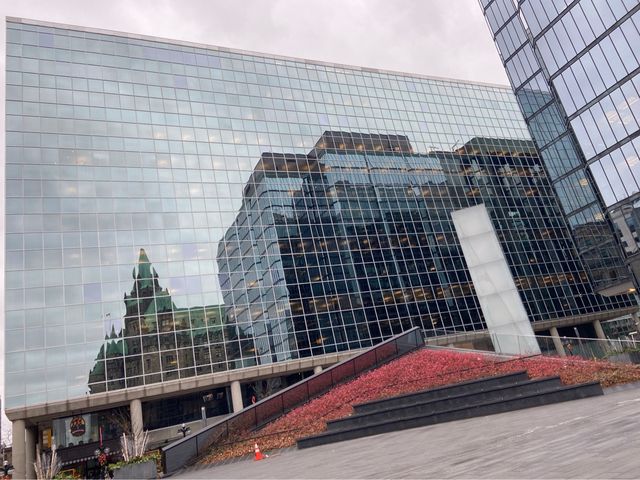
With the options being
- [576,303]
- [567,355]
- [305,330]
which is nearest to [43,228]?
[305,330]

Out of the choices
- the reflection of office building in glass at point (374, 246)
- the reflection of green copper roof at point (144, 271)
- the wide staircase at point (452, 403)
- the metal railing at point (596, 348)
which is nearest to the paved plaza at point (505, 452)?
the wide staircase at point (452, 403)

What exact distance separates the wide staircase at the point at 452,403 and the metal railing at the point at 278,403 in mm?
4718

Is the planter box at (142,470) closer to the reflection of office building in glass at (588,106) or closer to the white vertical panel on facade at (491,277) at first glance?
the white vertical panel on facade at (491,277)

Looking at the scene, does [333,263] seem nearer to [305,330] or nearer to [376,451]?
[305,330]

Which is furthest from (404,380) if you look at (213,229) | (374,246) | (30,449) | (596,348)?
(30,449)

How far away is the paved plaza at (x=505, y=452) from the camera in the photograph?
6.61 m

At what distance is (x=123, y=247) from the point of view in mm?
44938

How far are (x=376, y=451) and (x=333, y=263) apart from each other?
135 ft

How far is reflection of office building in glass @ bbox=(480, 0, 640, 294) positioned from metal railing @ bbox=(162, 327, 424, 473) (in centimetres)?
2750

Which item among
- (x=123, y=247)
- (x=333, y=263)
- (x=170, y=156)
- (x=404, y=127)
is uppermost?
→ (x=404, y=127)

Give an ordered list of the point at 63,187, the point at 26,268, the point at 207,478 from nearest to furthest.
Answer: the point at 207,478, the point at 26,268, the point at 63,187

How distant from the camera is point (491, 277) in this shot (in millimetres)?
28359

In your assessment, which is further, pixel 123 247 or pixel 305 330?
pixel 305 330

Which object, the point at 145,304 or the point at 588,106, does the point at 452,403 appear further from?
the point at 588,106
